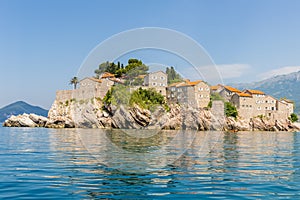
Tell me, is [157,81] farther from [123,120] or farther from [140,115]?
[123,120]

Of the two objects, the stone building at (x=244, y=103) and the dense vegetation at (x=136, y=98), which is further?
the stone building at (x=244, y=103)

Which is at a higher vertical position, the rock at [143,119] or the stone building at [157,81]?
the stone building at [157,81]

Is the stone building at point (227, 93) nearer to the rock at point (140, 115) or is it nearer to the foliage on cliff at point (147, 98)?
the foliage on cliff at point (147, 98)

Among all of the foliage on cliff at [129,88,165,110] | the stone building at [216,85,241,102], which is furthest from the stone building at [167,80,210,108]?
the stone building at [216,85,241,102]

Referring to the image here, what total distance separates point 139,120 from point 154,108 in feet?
20.5

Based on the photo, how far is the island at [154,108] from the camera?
72.7 meters

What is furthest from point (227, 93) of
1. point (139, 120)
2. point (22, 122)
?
point (22, 122)

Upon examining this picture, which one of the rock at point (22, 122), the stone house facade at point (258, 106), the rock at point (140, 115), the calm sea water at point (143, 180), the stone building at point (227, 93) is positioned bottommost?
the calm sea water at point (143, 180)

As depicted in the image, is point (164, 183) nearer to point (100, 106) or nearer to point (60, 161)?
point (60, 161)

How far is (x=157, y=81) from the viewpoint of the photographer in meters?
73.6

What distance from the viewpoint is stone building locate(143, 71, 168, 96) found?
Result: 69.7 metres

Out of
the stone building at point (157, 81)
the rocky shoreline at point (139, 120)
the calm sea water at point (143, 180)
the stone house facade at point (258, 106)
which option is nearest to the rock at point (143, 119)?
the rocky shoreline at point (139, 120)

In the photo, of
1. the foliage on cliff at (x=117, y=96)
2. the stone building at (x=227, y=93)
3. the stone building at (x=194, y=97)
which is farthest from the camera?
the stone building at (x=227, y=93)

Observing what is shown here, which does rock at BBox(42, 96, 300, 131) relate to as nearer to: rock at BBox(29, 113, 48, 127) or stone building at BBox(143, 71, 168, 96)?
rock at BBox(29, 113, 48, 127)
